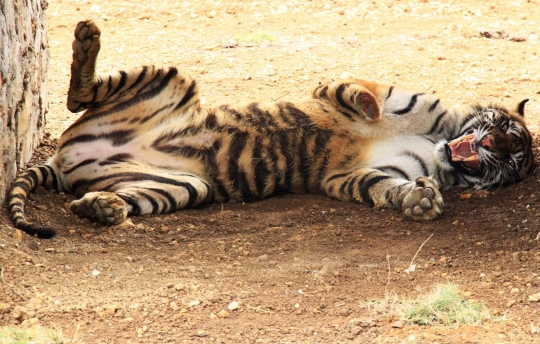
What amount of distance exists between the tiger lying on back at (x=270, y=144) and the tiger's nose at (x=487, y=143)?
0.01 metres

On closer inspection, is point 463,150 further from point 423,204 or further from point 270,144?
point 270,144

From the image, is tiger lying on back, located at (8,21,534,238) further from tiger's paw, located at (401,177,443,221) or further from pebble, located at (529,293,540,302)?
pebble, located at (529,293,540,302)

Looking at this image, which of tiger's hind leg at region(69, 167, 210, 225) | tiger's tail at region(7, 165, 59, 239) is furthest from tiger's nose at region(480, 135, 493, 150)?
tiger's tail at region(7, 165, 59, 239)

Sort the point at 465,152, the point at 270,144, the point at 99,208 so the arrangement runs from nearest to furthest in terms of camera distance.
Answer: the point at 99,208 → the point at 270,144 → the point at 465,152

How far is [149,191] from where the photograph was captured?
14.7 feet

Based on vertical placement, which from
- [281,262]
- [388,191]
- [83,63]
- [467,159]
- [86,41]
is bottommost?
[281,262]

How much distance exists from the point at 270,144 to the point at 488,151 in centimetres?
152

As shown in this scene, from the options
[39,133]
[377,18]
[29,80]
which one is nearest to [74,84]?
[29,80]

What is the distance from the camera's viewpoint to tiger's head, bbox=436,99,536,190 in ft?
16.0

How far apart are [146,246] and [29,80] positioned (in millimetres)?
1482

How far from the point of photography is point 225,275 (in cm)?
364

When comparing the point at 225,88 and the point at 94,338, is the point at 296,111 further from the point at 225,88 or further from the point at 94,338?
the point at 94,338

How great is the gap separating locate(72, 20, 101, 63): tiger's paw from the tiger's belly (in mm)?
2024

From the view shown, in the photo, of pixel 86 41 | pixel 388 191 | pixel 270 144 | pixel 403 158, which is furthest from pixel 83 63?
pixel 403 158
